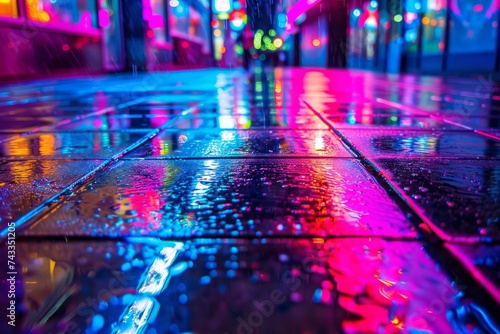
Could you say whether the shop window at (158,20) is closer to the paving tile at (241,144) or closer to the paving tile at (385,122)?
the paving tile at (385,122)

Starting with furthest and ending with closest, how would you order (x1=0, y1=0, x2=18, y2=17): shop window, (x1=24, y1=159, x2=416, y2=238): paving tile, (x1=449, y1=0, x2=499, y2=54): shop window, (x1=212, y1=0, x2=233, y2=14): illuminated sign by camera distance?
(x1=212, y1=0, x2=233, y2=14): illuminated sign, (x1=449, y1=0, x2=499, y2=54): shop window, (x1=0, y1=0, x2=18, y2=17): shop window, (x1=24, y1=159, x2=416, y2=238): paving tile

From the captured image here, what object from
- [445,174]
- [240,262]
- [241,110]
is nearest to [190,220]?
[240,262]

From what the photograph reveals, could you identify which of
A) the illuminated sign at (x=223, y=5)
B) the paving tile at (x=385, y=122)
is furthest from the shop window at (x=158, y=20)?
the paving tile at (x=385, y=122)

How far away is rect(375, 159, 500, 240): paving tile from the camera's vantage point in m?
0.84

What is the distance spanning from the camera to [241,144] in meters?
1.79

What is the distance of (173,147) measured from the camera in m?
1.73

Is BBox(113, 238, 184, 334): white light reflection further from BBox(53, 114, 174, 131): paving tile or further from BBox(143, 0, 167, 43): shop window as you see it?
BBox(143, 0, 167, 43): shop window

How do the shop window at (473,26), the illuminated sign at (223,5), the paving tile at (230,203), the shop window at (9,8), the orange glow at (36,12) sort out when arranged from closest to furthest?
the paving tile at (230,203)
the shop window at (9,8)
the orange glow at (36,12)
the shop window at (473,26)
the illuminated sign at (223,5)

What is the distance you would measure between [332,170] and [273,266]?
687 millimetres

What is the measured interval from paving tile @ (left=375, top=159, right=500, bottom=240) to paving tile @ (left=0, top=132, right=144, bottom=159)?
1.04 meters

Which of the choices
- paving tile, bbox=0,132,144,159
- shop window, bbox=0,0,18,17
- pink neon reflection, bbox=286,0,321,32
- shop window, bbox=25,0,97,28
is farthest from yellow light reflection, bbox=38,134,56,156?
pink neon reflection, bbox=286,0,321,32

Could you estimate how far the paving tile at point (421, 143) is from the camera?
1561 mm

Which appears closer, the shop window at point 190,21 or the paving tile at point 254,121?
the paving tile at point 254,121

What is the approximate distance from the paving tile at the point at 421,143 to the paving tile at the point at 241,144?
0.38 feet
